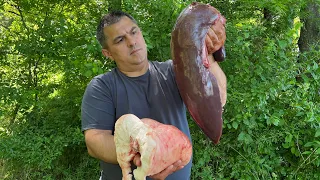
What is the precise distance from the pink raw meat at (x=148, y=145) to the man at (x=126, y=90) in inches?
20.6

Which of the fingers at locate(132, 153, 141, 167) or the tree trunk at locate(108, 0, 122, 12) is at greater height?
the tree trunk at locate(108, 0, 122, 12)

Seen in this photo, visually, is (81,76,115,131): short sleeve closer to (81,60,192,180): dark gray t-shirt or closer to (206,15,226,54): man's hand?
(81,60,192,180): dark gray t-shirt

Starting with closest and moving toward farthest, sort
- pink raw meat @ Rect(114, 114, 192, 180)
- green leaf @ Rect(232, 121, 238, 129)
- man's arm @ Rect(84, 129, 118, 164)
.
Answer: pink raw meat @ Rect(114, 114, 192, 180) < man's arm @ Rect(84, 129, 118, 164) < green leaf @ Rect(232, 121, 238, 129)

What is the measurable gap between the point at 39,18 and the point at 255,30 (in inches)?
106

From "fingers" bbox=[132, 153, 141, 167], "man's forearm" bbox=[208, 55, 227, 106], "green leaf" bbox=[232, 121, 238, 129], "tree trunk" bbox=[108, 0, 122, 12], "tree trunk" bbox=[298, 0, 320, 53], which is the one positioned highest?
"tree trunk" bbox=[108, 0, 122, 12]

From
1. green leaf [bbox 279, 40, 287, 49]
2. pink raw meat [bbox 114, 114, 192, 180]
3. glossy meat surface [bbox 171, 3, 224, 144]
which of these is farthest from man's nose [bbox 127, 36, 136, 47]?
green leaf [bbox 279, 40, 287, 49]

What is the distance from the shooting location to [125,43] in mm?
2004

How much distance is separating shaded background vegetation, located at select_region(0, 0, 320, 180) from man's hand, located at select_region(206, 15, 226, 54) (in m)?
1.87

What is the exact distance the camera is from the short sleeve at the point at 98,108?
196cm

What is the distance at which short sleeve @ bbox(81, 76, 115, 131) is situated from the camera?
196 cm

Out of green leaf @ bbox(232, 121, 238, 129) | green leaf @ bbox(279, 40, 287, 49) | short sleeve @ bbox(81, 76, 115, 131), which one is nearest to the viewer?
short sleeve @ bbox(81, 76, 115, 131)

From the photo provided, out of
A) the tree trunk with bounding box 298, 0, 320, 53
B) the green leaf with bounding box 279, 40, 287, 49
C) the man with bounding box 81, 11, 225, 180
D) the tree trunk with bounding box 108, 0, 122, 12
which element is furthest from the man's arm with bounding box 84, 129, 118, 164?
the tree trunk with bounding box 298, 0, 320, 53

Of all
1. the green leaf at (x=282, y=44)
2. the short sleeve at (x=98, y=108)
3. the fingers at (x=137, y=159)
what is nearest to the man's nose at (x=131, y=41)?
the short sleeve at (x=98, y=108)

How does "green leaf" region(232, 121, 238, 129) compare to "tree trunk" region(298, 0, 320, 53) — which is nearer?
"green leaf" region(232, 121, 238, 129)
